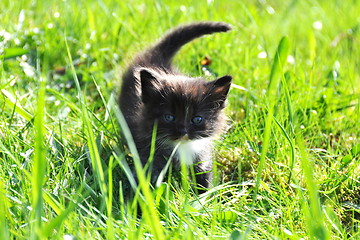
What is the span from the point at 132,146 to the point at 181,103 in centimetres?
103

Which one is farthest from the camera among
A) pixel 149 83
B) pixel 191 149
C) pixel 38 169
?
pixel 191 149

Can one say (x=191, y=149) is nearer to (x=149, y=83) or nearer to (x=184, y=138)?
(x=184, y=138)

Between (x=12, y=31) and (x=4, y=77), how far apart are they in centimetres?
93

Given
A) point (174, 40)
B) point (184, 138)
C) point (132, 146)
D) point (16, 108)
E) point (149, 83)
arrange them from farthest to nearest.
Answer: point (174, 40) → point (149, 83) → point (184, 138) → point (16, 108) → point (132, 146)

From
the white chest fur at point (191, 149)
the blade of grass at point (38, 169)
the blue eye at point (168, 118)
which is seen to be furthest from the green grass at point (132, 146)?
the blue eye at point (168, 118)

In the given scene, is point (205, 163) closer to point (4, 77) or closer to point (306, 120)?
point (306, 120)

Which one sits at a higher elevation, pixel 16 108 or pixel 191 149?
pixel 16 108

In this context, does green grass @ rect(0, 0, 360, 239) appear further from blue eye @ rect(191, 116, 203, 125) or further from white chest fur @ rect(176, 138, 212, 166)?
blue eye @ rect(191, 116, 203, 125)

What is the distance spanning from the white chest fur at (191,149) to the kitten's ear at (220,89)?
0.28 m

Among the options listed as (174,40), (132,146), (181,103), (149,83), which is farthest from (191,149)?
(132,146)

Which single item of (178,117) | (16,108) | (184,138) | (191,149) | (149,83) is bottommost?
(191,149)

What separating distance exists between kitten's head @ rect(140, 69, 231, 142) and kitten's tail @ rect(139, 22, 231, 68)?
0.62 m

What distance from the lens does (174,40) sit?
4105 mm

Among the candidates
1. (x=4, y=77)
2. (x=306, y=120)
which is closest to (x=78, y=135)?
(x=4, y=77)
